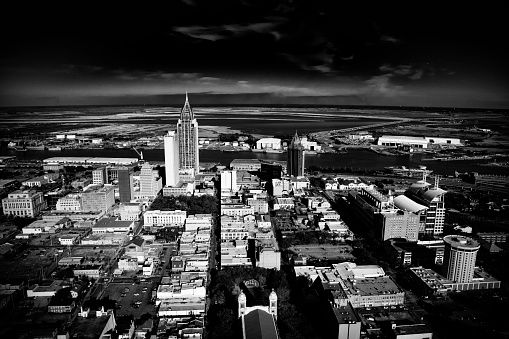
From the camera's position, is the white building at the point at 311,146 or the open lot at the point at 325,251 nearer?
the open lot at the point at 325,251

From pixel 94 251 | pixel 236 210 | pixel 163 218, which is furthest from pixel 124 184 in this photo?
pixel 236 210

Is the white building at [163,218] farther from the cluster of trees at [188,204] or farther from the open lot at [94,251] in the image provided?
the open lot at [94,251]

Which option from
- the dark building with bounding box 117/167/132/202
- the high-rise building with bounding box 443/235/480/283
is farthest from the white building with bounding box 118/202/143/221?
the high-rise building with bounding box 443/235/480/283

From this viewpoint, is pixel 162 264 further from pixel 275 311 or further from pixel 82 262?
pixel 275 311

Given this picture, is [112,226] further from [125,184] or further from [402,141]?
[402,141]

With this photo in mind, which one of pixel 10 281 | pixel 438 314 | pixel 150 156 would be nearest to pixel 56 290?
pixel 10 281

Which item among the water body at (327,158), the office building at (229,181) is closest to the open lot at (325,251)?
the office building at (229,181)

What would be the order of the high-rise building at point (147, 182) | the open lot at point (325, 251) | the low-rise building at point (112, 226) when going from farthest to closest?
the high-rise building at point (147, 182), the low-rise building at point (112, 226), the open lot at point (325, 251)

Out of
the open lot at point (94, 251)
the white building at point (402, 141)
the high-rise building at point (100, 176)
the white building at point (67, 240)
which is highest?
the white building at point (402, 141)
